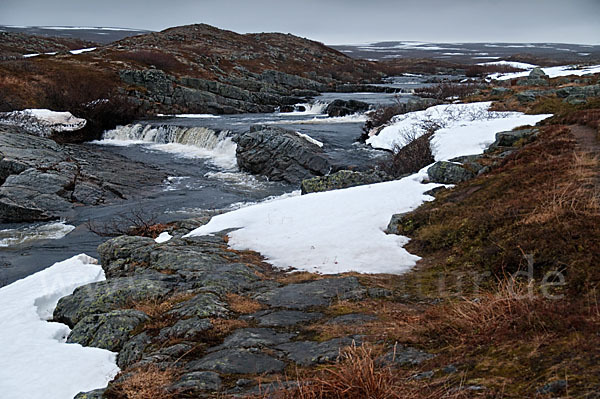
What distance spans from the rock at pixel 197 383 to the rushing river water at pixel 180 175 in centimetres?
1041

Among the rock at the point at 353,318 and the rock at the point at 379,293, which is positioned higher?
the rock at the point at 353,318

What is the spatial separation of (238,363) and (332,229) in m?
5.94

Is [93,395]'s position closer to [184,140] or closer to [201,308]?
[201,308]

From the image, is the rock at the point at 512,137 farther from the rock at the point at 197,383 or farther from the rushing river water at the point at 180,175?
the rock at the point at 197,383

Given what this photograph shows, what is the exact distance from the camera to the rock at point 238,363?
15.4ft

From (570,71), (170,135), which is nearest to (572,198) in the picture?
(170,135)

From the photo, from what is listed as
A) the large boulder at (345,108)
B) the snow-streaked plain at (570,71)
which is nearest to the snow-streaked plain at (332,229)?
the large boulder at (345,108)

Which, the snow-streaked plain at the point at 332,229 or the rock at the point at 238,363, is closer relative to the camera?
the rock at the point at 238,363

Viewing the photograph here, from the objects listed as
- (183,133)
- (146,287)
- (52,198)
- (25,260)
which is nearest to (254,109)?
(183,133)

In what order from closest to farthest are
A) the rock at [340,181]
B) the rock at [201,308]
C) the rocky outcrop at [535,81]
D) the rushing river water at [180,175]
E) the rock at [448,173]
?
the rock at [201,308] < the rock at [448,173] < the rushing river water at [180,175] < the rock at [340,181] < the rocky outcrop at [535,81]

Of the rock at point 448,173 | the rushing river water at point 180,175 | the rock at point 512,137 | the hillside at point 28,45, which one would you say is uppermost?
the hillside at point 28,45

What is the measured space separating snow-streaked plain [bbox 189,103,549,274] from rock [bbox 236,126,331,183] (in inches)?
386

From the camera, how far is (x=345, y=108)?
4144cm

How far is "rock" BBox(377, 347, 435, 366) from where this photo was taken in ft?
13.7
